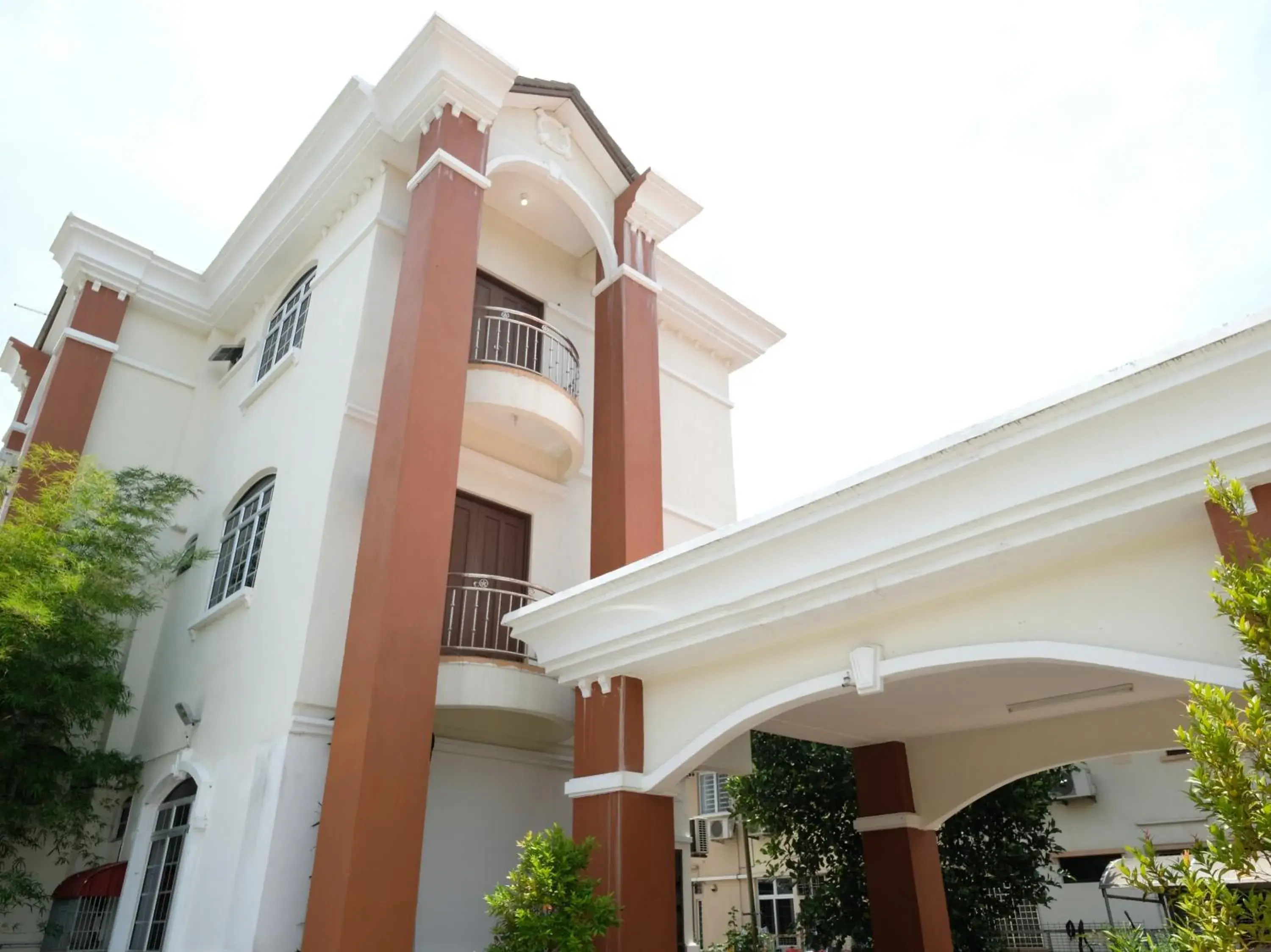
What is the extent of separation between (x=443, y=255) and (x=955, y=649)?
18.5 ft

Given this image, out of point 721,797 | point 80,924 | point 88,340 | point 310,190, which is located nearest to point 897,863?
point 80,924

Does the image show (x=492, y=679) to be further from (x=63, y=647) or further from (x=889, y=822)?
(x=63, y=647)

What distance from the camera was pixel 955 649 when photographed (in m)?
4.69

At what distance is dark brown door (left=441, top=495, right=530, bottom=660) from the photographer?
332 inches

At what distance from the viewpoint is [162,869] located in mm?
8523

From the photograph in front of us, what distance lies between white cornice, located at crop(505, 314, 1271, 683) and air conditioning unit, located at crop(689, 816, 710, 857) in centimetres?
1618

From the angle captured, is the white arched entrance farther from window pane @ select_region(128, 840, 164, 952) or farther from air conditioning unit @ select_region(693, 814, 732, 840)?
air conditioning unit @ select_region(693, 814, 732, 840)

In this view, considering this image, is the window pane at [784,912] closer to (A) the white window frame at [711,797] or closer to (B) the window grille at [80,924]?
(A) the white window frame at [711,797]

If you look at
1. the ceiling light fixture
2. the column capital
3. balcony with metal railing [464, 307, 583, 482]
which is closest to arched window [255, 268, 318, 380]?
balcony with metal railing [464, 307, 583, 482]

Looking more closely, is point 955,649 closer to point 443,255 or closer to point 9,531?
point 443,255

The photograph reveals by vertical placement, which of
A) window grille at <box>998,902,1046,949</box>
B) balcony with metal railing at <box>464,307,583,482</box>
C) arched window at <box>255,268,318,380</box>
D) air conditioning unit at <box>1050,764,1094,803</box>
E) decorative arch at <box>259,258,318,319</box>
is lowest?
window grille at <box>998,902,1046,949</box>

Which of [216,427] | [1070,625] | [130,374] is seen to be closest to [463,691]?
[1070,625]

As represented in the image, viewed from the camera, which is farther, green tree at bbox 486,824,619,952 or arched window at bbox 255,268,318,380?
arched window at bbox 255,268,318,380

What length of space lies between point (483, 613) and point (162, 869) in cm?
377
